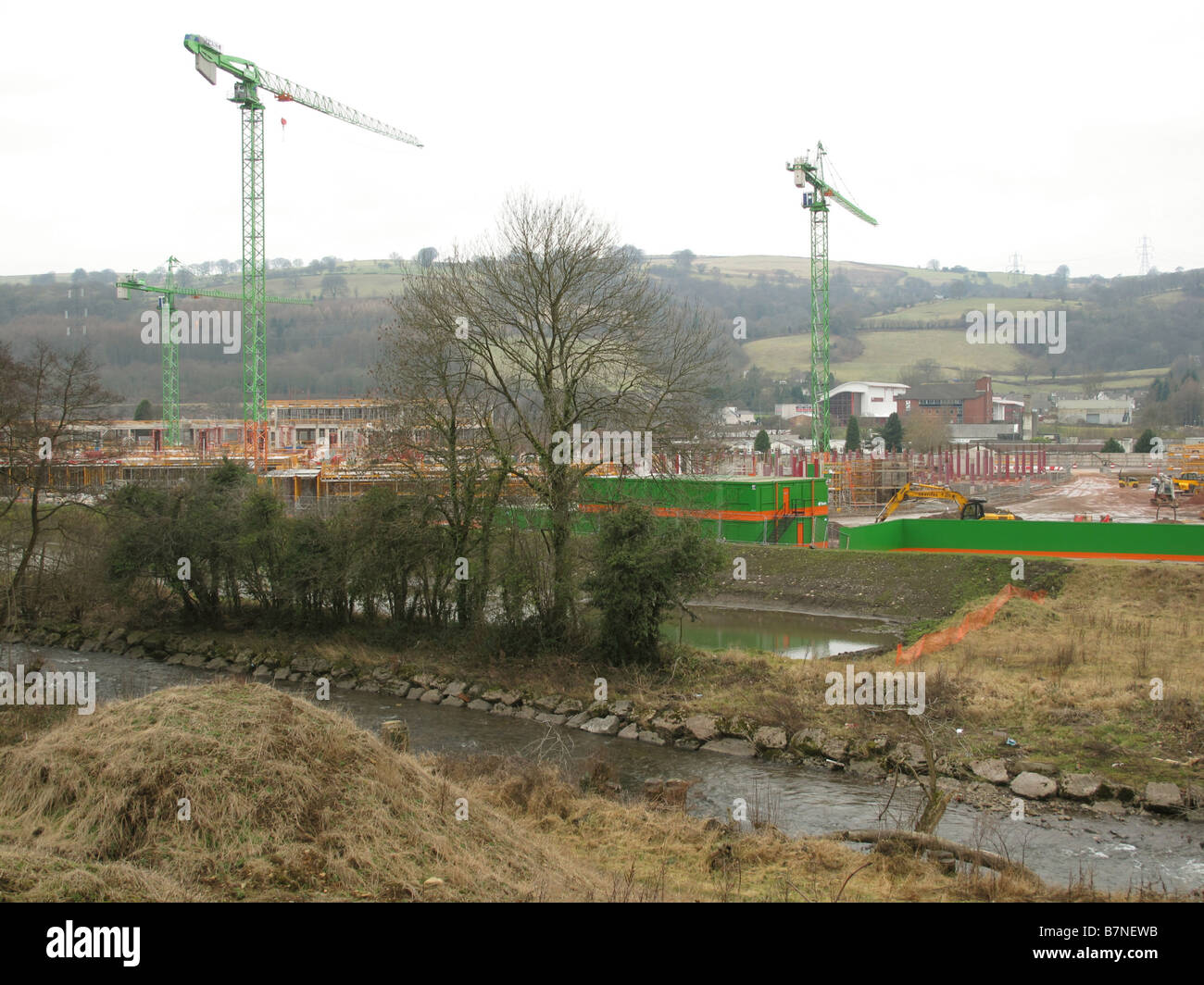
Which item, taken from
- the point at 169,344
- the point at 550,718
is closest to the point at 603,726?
the point at 550,718

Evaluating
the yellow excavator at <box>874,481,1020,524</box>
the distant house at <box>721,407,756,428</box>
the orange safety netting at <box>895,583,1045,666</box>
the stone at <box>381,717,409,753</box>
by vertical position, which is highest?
the distant house at <box>721,407,756,428</box>

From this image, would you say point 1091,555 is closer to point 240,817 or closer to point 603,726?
point 603,726

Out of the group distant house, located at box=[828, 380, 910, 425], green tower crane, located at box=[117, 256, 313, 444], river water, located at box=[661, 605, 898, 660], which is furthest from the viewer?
distant house, located at box=[828, 380, 910, 425]

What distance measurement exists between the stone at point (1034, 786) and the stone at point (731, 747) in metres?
4.38

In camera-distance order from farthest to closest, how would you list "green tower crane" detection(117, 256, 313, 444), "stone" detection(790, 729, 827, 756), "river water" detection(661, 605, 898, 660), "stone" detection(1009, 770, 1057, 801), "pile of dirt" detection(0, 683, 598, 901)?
"green tower crane" detection(117, 256, 313, 444), "river water" detection(661, 605, 898, 660), "stone" detection(790, 729, 827, 756), "stone" detection(1009, 770, 1057, 801), "pile of dirt" detection(0, 683, 598, 901)

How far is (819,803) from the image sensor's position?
532 inches

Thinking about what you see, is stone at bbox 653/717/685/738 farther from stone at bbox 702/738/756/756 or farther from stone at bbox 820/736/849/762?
stone at bbox 820/736/849/762

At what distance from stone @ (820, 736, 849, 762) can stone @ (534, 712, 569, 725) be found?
5432mm

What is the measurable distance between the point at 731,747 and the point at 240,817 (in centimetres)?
1003

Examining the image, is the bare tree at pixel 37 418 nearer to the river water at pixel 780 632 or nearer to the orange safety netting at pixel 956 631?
the river water at pixel 780 632

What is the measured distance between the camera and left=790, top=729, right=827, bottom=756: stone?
15.6 m

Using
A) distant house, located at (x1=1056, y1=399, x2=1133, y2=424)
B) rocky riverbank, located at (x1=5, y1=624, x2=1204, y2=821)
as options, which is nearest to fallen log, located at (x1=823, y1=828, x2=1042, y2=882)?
rocky riverbank, located at (x1=5, y1=624, x2=1204, y2=821)

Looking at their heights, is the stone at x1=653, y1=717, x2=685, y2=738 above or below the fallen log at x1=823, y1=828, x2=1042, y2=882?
below

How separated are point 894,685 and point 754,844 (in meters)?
8.43
